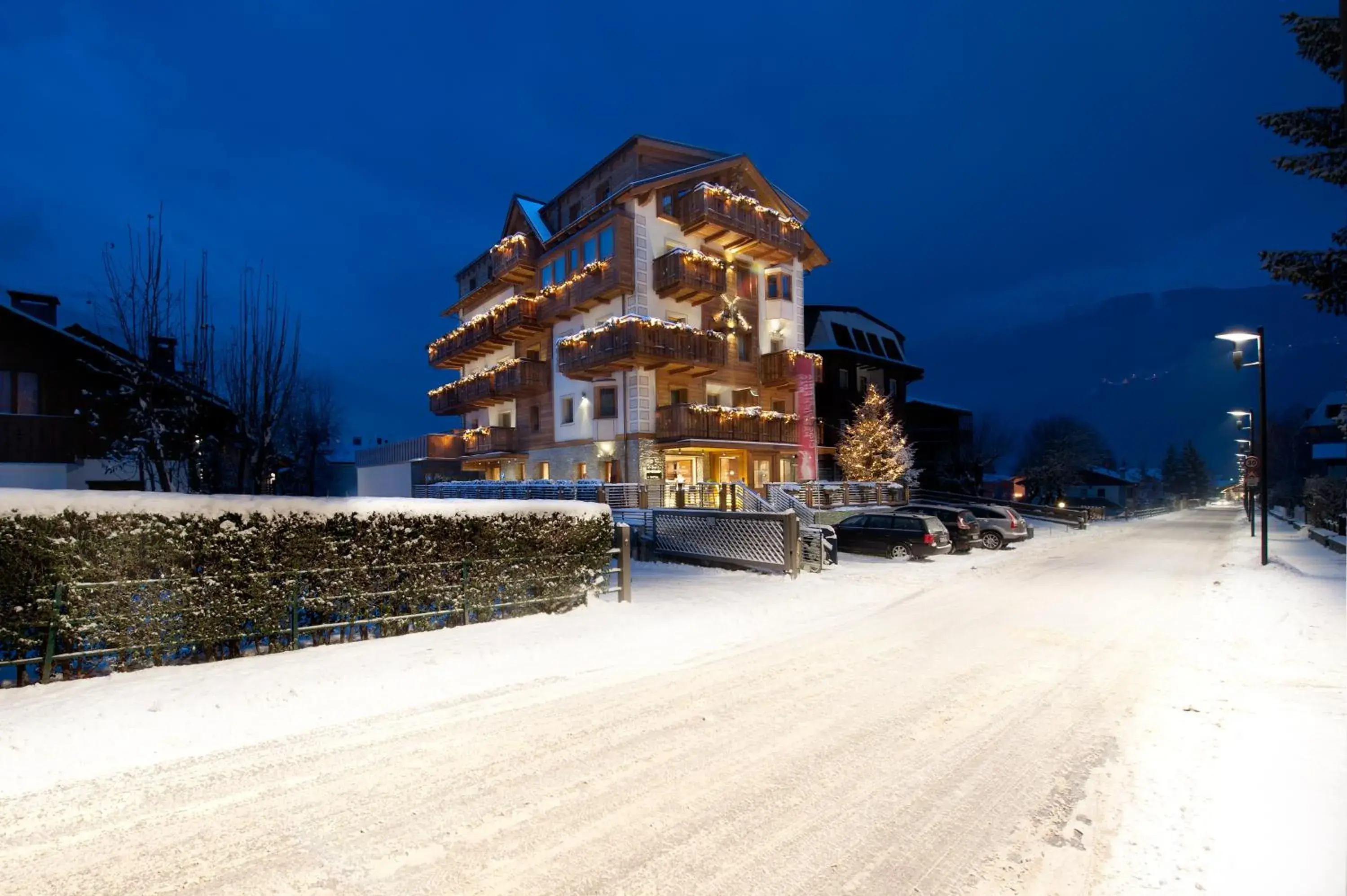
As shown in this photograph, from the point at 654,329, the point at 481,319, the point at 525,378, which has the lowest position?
the point at 525,378

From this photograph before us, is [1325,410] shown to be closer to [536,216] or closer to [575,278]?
[575,278]

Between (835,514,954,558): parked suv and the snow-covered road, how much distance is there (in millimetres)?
8799

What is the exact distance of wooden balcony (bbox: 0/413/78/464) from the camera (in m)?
20.2

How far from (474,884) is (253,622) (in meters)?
5.49

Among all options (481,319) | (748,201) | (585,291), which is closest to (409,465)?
(481,319)

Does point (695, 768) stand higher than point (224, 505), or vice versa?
point (224, 505)

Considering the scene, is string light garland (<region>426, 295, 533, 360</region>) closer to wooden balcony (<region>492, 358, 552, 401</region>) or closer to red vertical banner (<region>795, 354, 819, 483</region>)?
wooden balcony (<region>492, 358, 552, 401</region>)

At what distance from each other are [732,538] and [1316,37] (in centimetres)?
1441

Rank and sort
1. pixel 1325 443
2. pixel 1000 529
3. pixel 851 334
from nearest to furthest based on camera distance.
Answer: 1. pixel 1000 529
2. pixel 851 334
3. pixel 1325 443

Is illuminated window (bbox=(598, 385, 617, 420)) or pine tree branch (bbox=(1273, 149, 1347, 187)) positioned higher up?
pine tree branch (bbox=(1273, 149, 1347, 187))

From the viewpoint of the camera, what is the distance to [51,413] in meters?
21.2

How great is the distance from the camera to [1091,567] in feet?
56.2

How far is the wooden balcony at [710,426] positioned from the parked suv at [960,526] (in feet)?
26.7

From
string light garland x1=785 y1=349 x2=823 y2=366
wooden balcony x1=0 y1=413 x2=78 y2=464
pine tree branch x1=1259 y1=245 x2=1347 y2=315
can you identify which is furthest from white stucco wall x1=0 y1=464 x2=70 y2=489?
pine tree branch x1=1259 y1=245 x2=1347 y2=315
